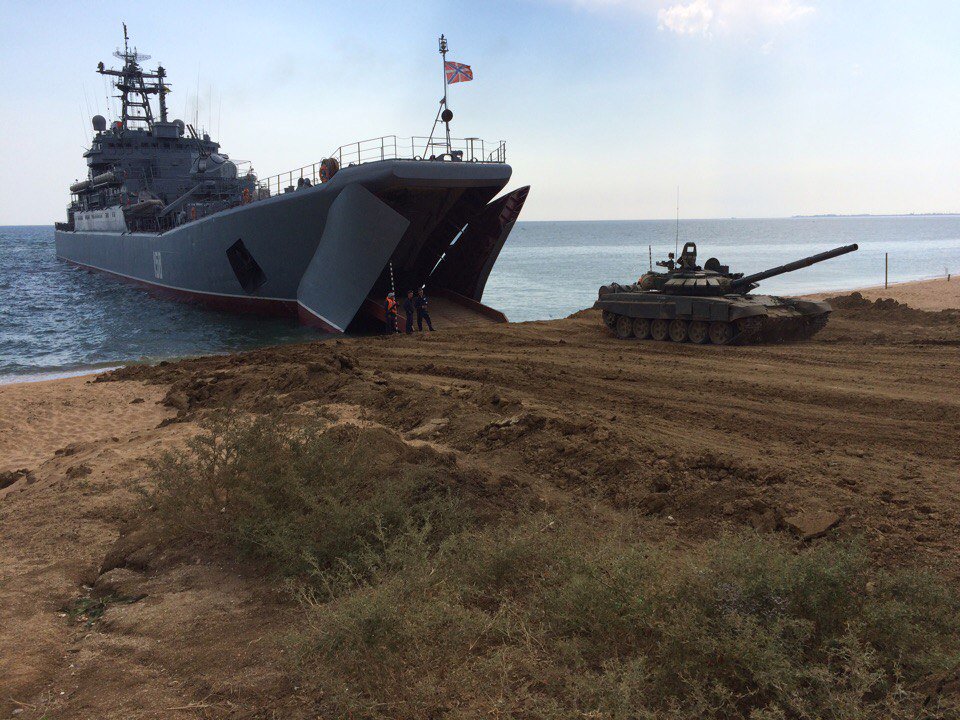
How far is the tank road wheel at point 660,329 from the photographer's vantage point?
615 inches

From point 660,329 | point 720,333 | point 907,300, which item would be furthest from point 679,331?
point 907,300

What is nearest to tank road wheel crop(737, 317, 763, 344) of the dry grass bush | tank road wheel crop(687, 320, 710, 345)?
tank road wheel crop(687, 320, 710, 345)

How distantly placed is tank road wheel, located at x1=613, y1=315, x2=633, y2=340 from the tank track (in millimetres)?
132

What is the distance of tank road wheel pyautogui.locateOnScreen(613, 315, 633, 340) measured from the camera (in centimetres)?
1633

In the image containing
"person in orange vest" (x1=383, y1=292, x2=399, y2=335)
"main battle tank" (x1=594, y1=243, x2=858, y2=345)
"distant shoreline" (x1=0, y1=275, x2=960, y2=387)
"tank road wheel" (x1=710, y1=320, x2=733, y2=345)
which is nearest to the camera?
"main battle tank" (x1=594, y1=243, x2=858, y2=345)

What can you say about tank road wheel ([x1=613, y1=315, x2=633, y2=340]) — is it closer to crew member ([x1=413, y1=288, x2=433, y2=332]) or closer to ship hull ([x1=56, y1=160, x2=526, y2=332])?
crew member ([x1=413, y1=288, x2=433, y2=332])

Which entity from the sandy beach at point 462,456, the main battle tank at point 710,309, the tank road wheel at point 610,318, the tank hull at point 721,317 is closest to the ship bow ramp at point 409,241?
the sandy beach at point 462,456

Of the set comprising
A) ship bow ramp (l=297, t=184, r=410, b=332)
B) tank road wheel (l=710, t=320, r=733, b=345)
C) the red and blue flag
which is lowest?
tank road wheel (l=710, t=320, r=733, b=345)

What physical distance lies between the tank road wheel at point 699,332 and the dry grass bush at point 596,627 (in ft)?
32.5

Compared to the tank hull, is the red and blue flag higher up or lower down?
higher up

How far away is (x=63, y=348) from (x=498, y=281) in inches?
1042

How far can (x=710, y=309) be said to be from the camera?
47.7ft

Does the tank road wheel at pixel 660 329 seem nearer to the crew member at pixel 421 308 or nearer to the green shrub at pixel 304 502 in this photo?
the crew member at pixel 421 308

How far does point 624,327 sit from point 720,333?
2355 millimetres
